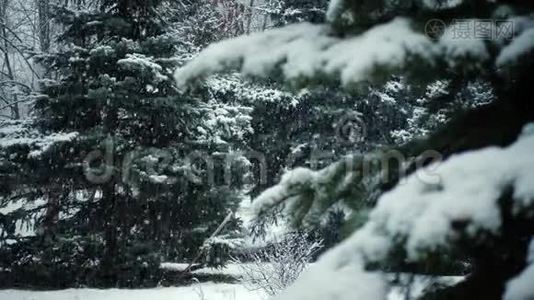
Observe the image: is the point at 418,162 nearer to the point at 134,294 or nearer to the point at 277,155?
the point at 134,294

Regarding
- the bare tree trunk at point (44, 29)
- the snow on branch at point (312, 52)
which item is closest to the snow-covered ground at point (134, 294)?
the snow on branch at point (312, 52)

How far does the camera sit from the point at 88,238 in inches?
376

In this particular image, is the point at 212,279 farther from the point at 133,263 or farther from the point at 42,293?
the point at 42,293

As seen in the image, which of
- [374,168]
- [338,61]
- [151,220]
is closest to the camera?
[338,61]

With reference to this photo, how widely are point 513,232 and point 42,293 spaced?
8.92m

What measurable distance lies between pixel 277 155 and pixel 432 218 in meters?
13.2

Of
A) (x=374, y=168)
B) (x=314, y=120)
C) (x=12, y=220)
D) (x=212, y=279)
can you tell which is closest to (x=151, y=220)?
(x=212, y=279)

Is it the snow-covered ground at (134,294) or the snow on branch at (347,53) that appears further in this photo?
the snow-covered ground at (134,294)

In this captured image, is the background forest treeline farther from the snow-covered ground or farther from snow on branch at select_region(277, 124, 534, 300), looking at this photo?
snow on branch at select_region(277, 124, 534, 300)

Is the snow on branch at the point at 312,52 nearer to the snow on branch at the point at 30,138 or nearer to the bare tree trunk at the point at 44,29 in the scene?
the snow on branch at the point at 30,138

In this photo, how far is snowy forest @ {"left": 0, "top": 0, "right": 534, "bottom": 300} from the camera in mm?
1304

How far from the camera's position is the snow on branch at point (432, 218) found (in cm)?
114

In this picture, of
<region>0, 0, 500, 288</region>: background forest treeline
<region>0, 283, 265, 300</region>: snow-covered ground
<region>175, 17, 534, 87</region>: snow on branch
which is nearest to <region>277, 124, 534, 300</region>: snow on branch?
<region>175, 17, 534, 87</region>: snow on branch

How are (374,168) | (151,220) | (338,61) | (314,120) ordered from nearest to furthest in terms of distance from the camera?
(338,61), (374,168), (151,220), (314,120)
